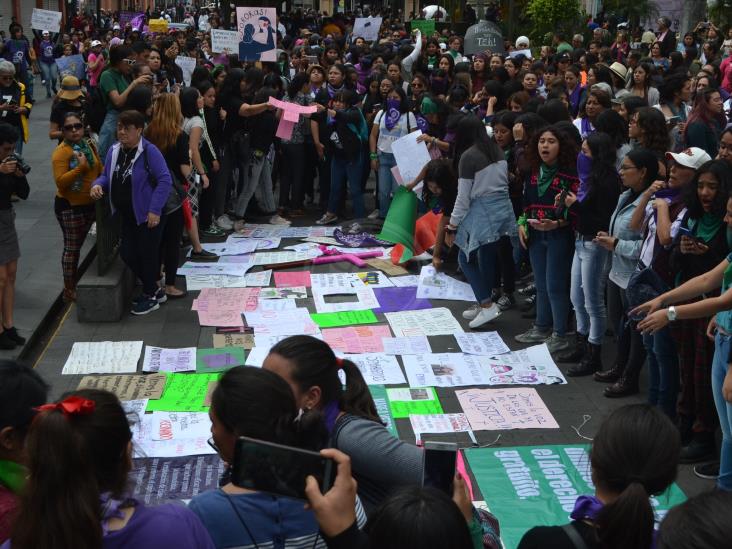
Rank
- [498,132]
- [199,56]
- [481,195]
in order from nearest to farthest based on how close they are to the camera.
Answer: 1. [481,195]
2. [498,132]
3. [199,56]

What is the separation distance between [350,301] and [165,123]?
2.09m

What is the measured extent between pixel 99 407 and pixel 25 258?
7.02m

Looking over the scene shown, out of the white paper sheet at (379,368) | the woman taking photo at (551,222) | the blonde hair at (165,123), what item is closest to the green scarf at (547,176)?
the woman taking photo at (551,222)

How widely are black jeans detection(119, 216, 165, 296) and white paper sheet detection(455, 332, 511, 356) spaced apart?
245 centimetres

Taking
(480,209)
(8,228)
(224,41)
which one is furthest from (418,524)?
(224,41)

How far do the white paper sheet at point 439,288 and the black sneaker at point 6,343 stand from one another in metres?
3.17

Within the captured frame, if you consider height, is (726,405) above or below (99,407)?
below

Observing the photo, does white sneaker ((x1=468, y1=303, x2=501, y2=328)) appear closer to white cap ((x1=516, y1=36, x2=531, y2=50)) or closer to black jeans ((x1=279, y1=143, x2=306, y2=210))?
black jeans ((x1=279, y1=143, x2=306, y2=210))

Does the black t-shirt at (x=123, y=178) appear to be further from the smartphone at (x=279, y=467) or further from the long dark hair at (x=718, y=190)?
the smartphone at (x=279, y=467)

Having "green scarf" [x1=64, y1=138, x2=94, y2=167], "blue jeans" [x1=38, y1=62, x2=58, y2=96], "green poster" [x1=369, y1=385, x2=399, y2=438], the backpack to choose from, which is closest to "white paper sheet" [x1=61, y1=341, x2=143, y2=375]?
"green scarf" [x1=64, y1=138, x2=94, y2=167]

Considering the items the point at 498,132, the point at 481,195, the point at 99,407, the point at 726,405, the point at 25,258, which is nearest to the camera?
the point at 99,407

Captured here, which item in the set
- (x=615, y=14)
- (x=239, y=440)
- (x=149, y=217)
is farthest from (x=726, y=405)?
(x=615, y=14)

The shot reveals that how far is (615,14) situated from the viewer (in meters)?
27.5

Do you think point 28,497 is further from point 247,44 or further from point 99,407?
point 247,44
